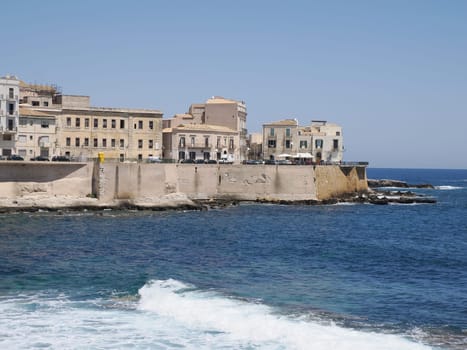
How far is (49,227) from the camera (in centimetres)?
4188

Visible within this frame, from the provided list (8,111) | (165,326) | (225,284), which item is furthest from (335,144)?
(165,326)

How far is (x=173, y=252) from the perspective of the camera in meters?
34.6

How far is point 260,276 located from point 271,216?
23.7 m

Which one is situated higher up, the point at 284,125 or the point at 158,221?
the point at 284,125

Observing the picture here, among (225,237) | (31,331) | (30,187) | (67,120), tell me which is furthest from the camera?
→ (67,120)

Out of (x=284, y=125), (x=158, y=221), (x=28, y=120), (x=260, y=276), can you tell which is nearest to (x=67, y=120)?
(x=28, y=120)

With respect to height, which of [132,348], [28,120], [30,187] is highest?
[28,120]

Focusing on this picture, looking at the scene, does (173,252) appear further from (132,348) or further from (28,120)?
(28,120)

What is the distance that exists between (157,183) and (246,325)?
34912 millimetres

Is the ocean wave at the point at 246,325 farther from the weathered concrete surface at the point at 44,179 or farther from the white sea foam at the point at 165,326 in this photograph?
the weathered concrete surface at the point at 44,179

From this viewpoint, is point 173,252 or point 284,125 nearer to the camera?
point 173,252

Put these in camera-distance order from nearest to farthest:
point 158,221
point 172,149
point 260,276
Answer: point 260,276 < point 158,221 < point 172,149

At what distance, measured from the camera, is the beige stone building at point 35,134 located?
2304 inches

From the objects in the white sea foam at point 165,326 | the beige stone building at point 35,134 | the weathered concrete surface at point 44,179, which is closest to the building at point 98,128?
the beige stone building at point 35,134
